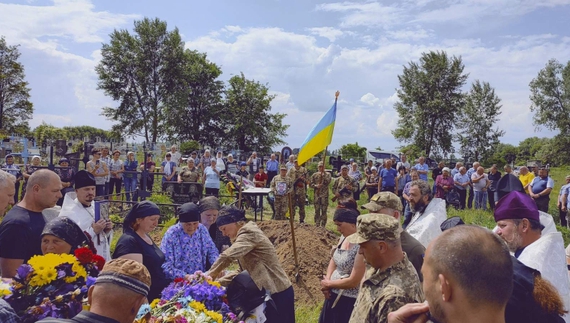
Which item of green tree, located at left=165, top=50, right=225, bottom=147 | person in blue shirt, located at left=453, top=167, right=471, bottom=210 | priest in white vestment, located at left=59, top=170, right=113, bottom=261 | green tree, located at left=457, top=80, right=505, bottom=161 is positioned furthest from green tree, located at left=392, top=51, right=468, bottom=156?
priest in white vestment, located at left=59, top=170, right=113, bottom=261

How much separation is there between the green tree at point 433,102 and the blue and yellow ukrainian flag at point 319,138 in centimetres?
3634

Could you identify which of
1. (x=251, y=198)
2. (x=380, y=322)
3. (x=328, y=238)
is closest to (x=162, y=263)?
(x=380, y=322)

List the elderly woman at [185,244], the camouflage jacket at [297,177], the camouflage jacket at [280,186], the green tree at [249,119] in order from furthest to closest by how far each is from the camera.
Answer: the green tree at [249,119], the camouflage jacket at [297,177], the camouflage jacket at [280,186], the elderly woman at [185,244]

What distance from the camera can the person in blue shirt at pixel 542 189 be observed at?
40.3 feet

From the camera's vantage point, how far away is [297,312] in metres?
6.39

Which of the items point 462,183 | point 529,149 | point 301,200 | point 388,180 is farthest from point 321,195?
point 529,149

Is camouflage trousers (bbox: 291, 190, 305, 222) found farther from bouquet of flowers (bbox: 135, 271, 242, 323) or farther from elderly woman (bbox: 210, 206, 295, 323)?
bouquet of flowers (bbox: 135, 271, 242, 323)

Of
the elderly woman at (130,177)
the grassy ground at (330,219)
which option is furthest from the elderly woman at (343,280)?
the elderly woman at (130,177)

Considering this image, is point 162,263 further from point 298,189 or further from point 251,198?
point 251,198

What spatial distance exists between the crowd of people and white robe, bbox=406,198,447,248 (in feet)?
0.05

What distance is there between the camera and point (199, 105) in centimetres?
4316

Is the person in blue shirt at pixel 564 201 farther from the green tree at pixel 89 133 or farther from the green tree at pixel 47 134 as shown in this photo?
the green tree at pixel 89 133

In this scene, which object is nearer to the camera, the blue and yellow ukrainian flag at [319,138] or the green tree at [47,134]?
the blue and yellow ukrainian flag at [319,138]

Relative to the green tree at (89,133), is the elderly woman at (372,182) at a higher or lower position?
lower
